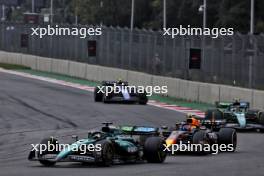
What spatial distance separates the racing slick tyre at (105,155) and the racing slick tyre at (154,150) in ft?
3.02

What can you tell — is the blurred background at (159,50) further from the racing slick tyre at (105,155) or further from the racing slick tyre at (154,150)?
the racing slick tyre at (105,155)

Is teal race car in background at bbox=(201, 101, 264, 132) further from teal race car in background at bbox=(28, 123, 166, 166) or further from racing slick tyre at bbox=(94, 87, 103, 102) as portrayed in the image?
racing slick tyre at bbox=(94, 87, 103, 102)

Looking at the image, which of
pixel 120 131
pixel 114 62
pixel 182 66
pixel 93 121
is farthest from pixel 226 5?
pixel 120 131

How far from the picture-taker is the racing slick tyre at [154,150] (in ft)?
57.3

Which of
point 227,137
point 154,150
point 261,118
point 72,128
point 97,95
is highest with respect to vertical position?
point 154,150

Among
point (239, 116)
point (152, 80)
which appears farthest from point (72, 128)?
point (152, 80)

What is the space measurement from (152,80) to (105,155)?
2322 cm

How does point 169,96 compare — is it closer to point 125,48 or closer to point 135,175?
point 125,48

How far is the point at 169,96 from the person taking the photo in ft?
124

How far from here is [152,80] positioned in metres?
39.7

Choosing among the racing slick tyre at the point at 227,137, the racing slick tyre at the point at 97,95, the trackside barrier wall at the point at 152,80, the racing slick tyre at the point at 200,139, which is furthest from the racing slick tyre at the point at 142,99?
the racing slick tyre at the point at 200,139

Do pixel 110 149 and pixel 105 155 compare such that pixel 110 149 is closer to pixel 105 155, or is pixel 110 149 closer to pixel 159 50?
pixel 105 155

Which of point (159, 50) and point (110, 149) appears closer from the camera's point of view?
point (110, 149)

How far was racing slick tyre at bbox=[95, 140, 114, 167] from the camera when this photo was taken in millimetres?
16453
